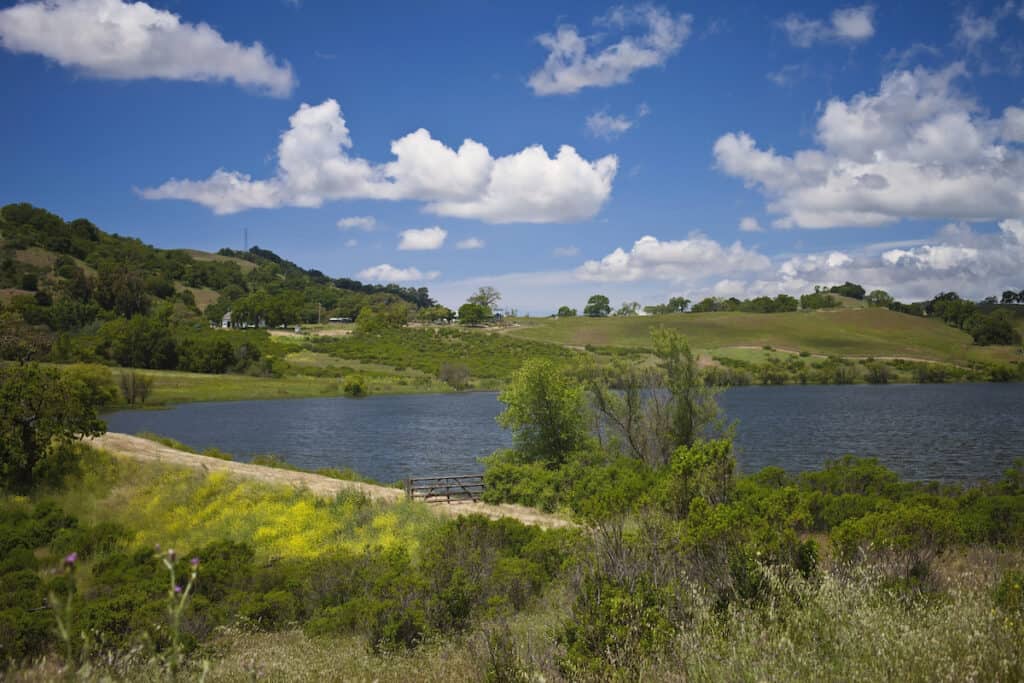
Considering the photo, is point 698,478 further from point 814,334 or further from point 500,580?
point 814,334

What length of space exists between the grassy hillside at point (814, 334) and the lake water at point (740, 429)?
26.6m

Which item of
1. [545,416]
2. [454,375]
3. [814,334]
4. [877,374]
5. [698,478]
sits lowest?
[454,375]

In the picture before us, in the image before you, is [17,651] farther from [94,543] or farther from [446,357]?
[446,357]

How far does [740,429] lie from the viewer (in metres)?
58.4

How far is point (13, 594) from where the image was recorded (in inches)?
471

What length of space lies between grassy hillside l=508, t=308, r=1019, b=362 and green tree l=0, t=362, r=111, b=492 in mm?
106251

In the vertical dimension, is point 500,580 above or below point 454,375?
above

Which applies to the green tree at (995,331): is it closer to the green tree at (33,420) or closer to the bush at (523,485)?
the bush at (523,485)

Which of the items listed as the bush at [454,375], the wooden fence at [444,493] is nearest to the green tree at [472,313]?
the bush at [454,375]

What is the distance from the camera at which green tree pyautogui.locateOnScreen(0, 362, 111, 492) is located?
23.6 m

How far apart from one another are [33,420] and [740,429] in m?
52.0

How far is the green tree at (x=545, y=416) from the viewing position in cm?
3120

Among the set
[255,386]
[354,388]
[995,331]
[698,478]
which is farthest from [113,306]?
[995,331]

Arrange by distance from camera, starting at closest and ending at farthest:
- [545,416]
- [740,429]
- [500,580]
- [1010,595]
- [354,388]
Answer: [1010,595] → [500,580] → [545,416] → [740,429] → [354,388]
